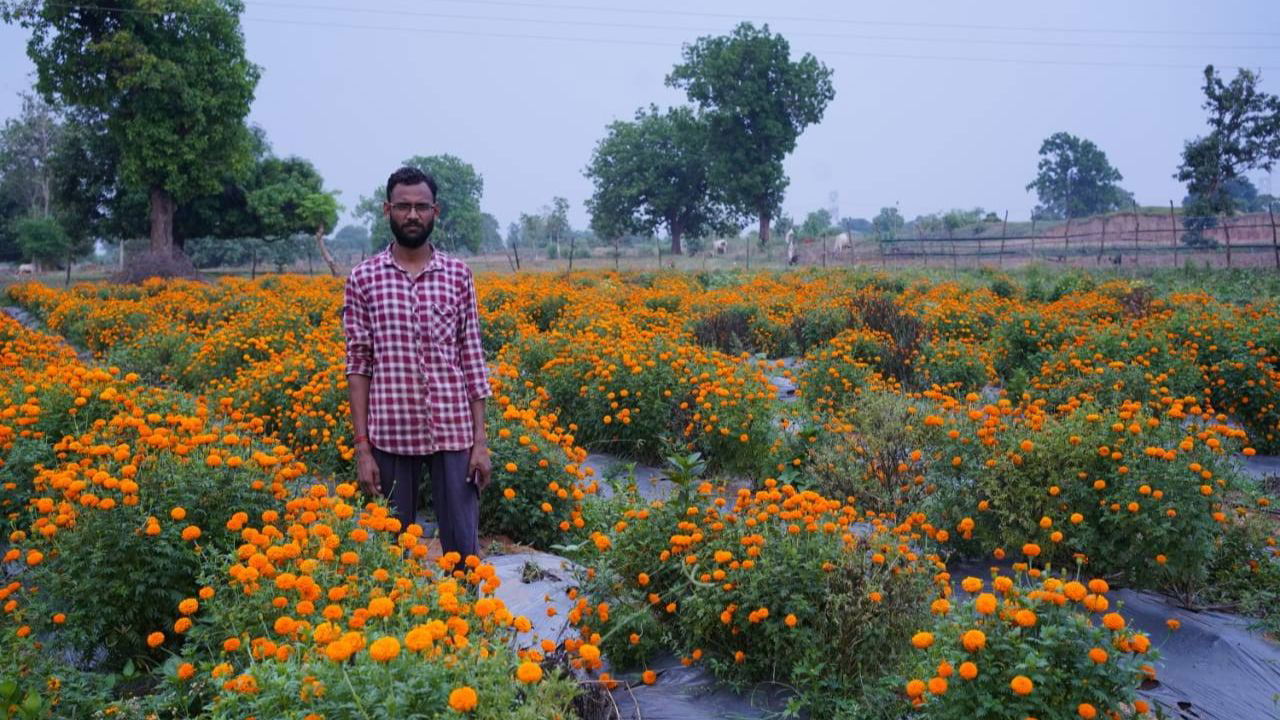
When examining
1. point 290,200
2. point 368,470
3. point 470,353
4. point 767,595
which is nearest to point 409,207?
point 470,353

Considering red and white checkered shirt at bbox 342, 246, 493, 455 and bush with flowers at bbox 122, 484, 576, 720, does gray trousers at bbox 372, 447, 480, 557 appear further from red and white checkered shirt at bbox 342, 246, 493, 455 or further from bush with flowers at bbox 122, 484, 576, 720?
bush with flowers at bbox 122, 484, 576, 720

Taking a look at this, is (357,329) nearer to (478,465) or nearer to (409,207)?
(409,207)

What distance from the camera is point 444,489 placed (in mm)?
3195

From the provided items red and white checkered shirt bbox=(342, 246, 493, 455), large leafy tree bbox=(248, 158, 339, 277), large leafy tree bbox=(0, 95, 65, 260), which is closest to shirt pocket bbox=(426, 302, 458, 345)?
red and white checkered shirt bbox=(342, 246, 493, 455)

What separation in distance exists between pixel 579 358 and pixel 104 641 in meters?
3.90

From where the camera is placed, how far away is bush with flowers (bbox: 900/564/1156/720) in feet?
6.89

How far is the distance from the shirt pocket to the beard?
223 mm

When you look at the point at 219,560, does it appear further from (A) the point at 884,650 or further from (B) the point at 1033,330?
(B) the point at 1033,330

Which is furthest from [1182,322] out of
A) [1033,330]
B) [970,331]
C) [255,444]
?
[255,444]

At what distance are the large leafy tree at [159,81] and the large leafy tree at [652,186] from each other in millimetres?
27221

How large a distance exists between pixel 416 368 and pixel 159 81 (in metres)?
25.4

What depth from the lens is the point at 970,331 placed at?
988 centimetres

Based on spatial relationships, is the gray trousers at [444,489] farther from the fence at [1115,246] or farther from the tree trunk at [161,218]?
the tree trunk at [161,218]

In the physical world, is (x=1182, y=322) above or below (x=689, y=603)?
above
